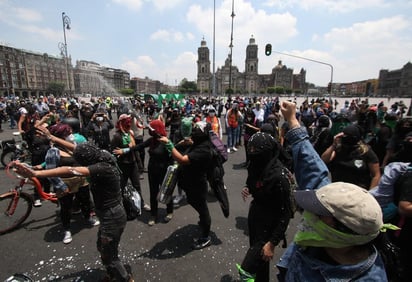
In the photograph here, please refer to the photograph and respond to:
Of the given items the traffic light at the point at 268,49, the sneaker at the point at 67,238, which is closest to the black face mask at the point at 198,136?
the sneaker at the point at 67,238

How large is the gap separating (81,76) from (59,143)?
126m

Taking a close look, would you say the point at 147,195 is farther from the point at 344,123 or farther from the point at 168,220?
the point at 344,123

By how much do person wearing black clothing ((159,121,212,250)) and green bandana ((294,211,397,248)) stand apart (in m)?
1.89

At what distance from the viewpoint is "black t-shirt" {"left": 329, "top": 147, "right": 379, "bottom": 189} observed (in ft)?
9.76

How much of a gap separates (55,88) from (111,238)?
115 metres

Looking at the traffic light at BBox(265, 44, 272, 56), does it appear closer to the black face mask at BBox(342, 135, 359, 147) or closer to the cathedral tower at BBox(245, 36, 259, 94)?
the black face mask at BBox(342, 135, 359, 147)

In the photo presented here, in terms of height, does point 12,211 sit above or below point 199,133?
below

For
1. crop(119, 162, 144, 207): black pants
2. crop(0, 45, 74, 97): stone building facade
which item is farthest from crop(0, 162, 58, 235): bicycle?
crop(0, 45, 74, 97): stone building facade

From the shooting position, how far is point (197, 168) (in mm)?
3148

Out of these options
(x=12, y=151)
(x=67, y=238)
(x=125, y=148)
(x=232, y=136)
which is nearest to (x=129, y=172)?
(x=125, y=148)

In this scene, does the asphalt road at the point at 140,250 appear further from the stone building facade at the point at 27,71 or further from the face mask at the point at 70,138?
the stone building facade at the point at 27,71

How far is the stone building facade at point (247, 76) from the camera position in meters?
118

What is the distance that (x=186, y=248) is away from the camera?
3436 millimetres

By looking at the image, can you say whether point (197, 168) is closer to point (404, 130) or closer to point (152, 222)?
point (152, 222)
